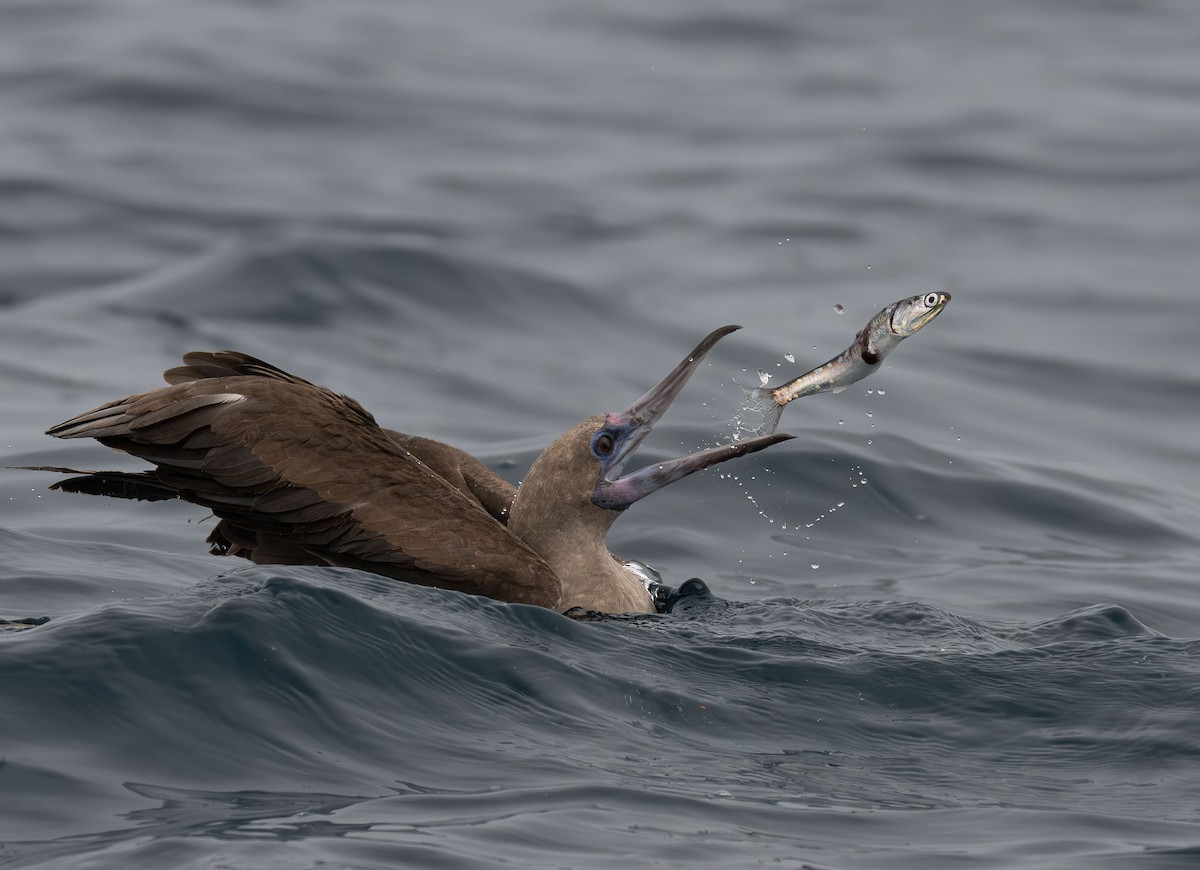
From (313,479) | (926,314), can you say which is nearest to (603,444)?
(313,479)

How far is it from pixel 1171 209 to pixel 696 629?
1268 cm

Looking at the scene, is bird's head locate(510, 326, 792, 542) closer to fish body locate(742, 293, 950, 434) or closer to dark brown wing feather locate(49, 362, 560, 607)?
fish body locate(742, 293, 950, 434)

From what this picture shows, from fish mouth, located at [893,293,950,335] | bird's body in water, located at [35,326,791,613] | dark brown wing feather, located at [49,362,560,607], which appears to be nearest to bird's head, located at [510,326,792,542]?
bird's body in water, located at [35,326,791,613]

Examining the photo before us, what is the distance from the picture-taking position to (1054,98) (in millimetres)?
22547

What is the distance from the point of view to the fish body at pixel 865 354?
25.1 feet

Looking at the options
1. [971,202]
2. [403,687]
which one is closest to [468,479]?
[403,687]

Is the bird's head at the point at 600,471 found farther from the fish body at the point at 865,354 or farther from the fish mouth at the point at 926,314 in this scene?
the fish mouth at the point at 926,314

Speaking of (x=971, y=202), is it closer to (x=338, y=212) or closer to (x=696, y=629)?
(x=338, y=212)

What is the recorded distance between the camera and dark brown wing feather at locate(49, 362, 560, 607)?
278 inches

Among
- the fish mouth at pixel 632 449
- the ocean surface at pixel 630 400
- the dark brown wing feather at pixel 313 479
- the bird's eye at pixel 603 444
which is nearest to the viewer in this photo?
the ocean surface at pixel 630 400

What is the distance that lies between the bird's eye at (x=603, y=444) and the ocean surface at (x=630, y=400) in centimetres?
84

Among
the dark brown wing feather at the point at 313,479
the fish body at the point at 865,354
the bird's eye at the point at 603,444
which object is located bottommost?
the dark brown wing feather at the point at 313,479

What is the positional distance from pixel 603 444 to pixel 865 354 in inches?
47.4

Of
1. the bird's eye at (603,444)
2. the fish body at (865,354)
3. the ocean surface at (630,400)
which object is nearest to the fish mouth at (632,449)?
the bird's eye at (603,444)
